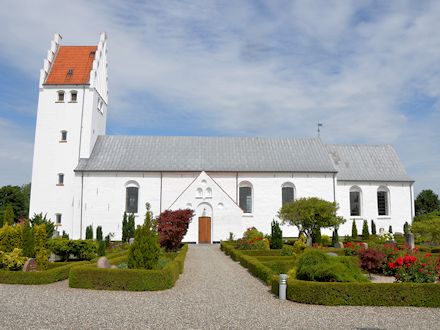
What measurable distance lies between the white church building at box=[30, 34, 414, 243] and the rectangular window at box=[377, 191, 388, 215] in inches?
4.0

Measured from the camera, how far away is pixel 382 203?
33.1 meters

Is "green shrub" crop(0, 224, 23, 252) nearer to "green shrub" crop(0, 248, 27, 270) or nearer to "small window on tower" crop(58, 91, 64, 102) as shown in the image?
"green shrub" crop(0, 248, 27, 270)

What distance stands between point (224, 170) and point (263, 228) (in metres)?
5.48

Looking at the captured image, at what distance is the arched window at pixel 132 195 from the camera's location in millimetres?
30016

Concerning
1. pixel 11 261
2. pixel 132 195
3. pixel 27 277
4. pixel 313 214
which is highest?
pixel 132 195

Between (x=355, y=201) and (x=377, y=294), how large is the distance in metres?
25.5

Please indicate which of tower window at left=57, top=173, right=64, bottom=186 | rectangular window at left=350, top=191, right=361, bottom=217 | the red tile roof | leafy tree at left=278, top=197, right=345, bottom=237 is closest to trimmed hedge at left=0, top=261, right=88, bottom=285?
leafy tree at left=278, top=197, right=345, bottom=237

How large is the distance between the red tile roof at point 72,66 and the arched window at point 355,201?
23593 millimetres

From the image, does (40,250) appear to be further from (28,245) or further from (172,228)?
(172,228)

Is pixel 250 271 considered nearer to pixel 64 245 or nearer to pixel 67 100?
pixel 64 245

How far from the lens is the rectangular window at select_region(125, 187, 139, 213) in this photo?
1179 inches

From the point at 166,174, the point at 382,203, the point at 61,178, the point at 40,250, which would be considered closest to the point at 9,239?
the point at 40,250

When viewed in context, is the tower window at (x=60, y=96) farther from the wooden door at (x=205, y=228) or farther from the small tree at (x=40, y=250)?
the small tree at (x=40, y=250)

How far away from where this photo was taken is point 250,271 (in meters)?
13.8
